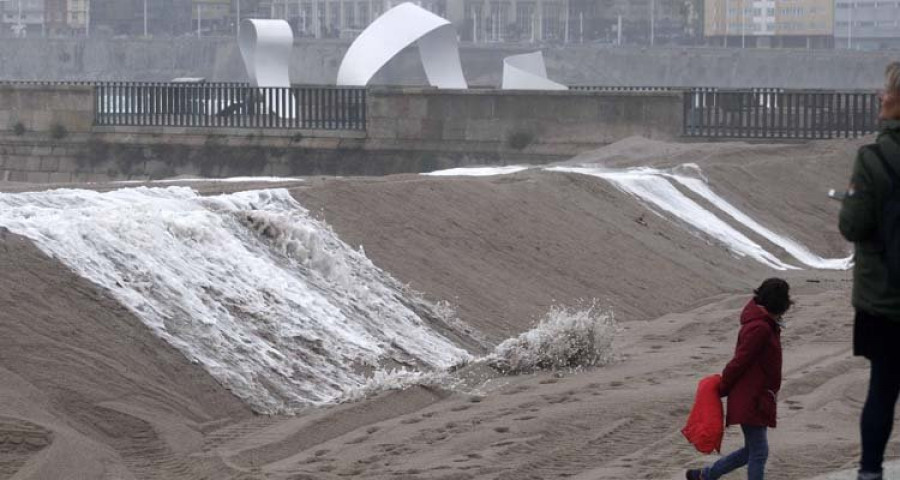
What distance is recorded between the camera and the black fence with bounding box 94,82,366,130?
114 feet

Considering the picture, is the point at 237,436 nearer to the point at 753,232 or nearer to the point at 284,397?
the point at 284,397

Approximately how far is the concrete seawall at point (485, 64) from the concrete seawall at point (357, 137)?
47.4m

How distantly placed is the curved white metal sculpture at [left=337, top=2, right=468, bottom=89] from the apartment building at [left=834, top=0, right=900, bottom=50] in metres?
64.6

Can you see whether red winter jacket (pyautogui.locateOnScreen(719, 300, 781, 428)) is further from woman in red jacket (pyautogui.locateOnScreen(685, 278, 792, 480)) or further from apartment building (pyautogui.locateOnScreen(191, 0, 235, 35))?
apartment building (pyautogui.locateOnScreen(191, 0, 235, 35))

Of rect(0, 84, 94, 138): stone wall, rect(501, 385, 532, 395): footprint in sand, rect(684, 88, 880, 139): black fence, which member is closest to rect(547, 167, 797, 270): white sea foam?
rect(501, 385, 532, 395): footprint in sand

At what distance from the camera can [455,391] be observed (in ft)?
37.0

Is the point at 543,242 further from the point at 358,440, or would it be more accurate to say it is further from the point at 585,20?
the point at 585,20

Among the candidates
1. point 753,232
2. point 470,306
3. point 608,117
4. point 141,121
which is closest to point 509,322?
point 470,306

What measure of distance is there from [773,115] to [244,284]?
20.8m

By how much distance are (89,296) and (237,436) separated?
1691 millimetres

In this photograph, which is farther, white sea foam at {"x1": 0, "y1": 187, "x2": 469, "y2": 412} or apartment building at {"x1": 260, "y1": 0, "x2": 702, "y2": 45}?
apartment building at {"x1": 260, "y1": 0, "x2": 702, "y2": 45}

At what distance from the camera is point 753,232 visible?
21656 millimetres

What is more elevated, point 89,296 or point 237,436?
point 89,296

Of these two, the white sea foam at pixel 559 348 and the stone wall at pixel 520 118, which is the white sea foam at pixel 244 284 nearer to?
the white sea foam at pixel 559 348
